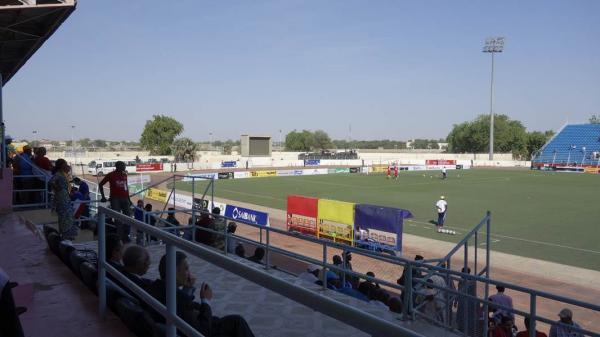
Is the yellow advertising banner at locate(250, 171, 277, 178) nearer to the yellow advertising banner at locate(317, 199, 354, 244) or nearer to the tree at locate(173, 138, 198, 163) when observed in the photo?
the tree at locate(173, 138, 198, 163)

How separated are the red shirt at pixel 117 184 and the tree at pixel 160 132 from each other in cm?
8861

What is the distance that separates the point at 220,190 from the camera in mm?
41375

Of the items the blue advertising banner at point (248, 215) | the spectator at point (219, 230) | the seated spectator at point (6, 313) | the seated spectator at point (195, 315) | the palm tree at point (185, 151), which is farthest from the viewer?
the palm tree at point (185, 151)

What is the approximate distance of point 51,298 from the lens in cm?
507

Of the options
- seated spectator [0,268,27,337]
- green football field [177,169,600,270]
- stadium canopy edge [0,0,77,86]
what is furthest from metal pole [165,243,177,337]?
green football field [177,169,600,270]

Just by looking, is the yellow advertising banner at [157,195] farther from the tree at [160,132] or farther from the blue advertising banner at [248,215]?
the tree at [160,132]

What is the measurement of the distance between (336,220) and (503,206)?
659 inches

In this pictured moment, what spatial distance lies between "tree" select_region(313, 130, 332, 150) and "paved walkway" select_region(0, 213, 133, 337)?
151 metres

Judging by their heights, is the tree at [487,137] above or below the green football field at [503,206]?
above

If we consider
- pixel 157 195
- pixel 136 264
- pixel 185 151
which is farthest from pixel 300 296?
pixel 185 151

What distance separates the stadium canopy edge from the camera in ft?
37.0

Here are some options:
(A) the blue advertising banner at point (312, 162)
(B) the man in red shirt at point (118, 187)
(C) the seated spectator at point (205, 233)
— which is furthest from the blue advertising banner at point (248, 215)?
(A) the blue advertising banner at point (312, 162)

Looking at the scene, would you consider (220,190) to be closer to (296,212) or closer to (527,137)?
(296,212)

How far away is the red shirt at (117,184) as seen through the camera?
936 centimetres
